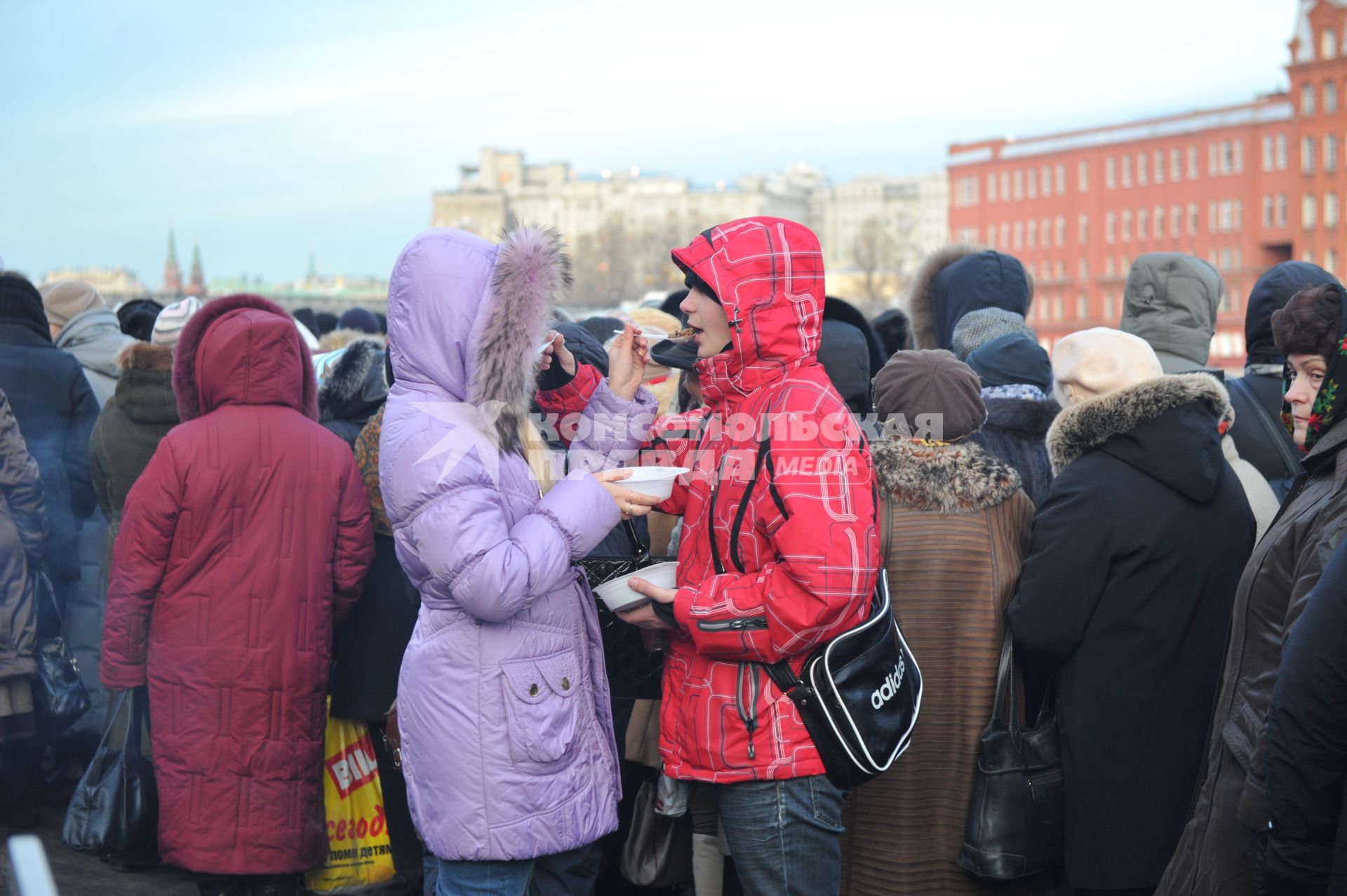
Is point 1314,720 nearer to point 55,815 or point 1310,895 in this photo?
point 1310,895

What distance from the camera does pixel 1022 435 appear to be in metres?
3.72

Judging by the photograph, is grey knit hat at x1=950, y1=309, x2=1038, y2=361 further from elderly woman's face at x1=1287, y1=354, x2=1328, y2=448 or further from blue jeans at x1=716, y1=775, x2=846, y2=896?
blue jeans at x1=716, y1=775, x2=846, y2=896

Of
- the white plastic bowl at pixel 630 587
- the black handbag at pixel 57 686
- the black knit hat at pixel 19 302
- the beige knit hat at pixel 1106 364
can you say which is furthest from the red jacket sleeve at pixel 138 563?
the beige knit hat at pixel 1106 364

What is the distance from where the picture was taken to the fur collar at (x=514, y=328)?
8.36 ft

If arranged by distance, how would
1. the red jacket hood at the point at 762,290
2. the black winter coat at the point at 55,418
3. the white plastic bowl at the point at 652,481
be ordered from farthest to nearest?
1. the black winter coat at the point at 55,418
2. the white plastic bowl at the point at 652,481
3. the red jacket hood at the point at 762,290

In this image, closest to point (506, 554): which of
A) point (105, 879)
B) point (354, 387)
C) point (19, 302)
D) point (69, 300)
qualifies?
point (354, 387)

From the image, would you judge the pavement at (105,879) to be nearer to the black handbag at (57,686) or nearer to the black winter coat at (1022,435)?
the black handbag at (57,686)

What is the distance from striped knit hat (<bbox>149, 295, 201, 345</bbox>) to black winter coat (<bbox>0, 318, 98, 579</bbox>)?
0.43 meters

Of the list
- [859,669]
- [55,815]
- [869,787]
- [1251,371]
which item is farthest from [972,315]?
[55,815]

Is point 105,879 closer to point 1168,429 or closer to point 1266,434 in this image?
point 1168,429

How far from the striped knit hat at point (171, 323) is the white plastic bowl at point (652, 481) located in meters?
2.74

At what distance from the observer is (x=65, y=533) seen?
5.02 m

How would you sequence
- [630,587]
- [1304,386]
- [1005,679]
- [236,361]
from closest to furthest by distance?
1. [630,587]
2. [1304,386]
3. [1005,679]
4. [236,361]

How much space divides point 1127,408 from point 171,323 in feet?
11.6
